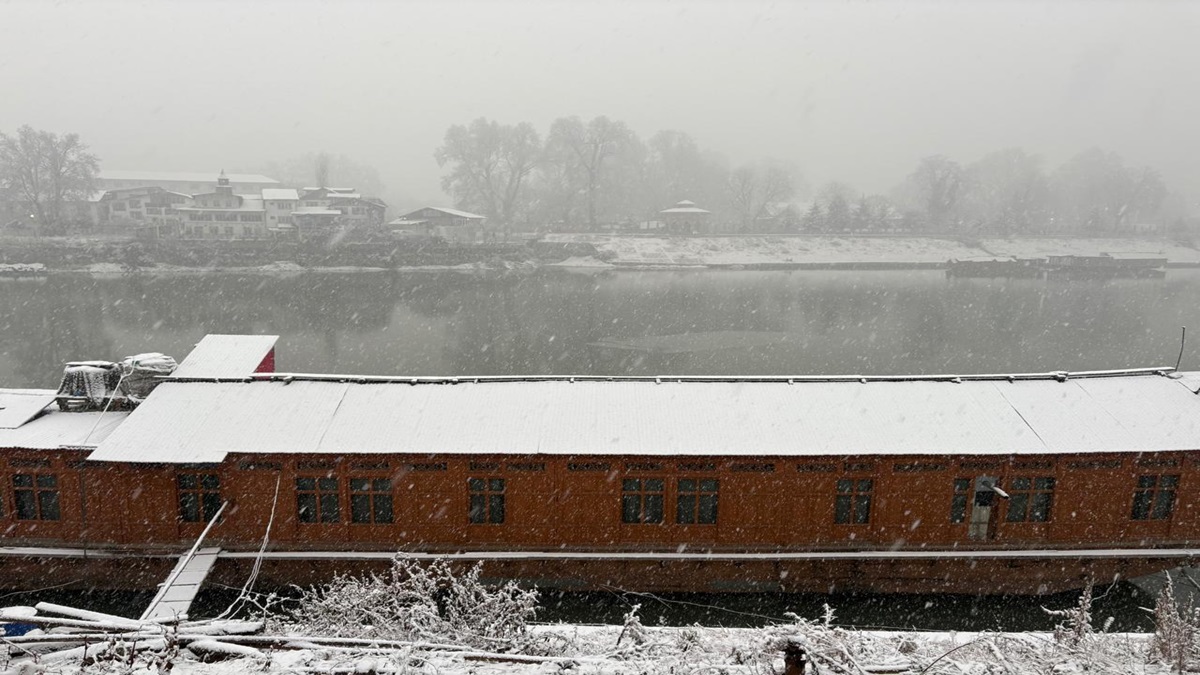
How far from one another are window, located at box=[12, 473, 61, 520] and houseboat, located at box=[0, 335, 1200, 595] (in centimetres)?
3

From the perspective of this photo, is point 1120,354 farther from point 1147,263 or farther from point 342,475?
point 1147,263

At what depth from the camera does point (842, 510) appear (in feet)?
41.3

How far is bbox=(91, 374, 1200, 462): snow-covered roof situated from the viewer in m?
12.4

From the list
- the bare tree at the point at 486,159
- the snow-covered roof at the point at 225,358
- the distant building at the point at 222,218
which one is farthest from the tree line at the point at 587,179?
the snow-covered roof at the point at 225,358

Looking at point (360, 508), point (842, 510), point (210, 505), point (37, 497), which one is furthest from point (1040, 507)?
point (37, 497)

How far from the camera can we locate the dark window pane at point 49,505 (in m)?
12.6

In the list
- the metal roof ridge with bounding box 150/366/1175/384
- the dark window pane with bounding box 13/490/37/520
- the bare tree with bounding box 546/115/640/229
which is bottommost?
the dark window pane with bounding box 13/490/37/520

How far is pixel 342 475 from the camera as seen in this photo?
1231 centimetres

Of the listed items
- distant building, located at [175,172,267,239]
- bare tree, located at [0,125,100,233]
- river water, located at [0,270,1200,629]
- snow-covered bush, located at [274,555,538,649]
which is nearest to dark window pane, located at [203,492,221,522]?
snow-covered bush, located at [274,555,538,649]

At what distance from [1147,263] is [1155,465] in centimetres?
7076

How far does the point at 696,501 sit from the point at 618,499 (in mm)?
1267

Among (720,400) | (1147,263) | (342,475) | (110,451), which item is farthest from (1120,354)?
(1147,263)

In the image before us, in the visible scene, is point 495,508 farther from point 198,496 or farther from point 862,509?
point 862,509

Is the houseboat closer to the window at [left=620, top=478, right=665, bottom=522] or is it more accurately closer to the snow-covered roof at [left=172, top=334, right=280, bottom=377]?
the window at [left=620, top=478, right=665, bottom=522]
